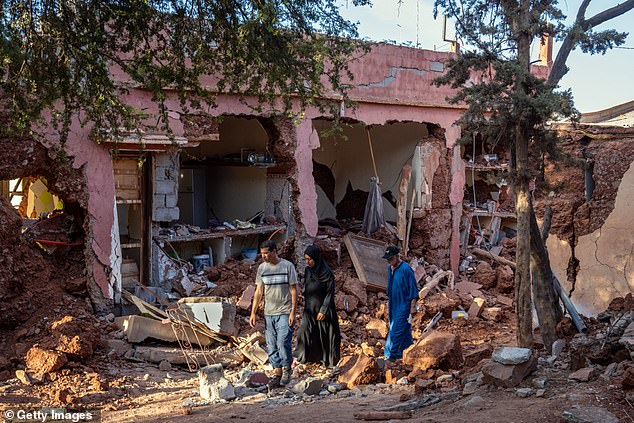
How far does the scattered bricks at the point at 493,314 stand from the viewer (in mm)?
14336

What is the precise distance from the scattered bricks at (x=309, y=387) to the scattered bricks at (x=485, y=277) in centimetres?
892

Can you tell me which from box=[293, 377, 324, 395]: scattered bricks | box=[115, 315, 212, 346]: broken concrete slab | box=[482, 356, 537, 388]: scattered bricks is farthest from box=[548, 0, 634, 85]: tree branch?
box=[115, 315, 212, 346]: broken concrete slab

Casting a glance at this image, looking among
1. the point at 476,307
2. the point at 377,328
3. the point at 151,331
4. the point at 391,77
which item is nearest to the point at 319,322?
the point at 151,331

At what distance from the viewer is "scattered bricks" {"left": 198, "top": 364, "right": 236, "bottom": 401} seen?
8234 mm

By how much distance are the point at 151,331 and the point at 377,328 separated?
415 centimetres

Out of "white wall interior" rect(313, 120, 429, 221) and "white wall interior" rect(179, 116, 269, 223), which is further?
"white wall interior" rect(313, 120, 429, 221)

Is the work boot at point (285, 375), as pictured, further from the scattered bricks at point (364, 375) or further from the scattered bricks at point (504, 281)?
the scattered bricks at point (504, 281)

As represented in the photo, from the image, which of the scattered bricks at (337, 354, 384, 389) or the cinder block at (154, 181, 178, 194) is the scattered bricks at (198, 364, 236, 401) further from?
the cinder block at (154, 181, 178, 194)

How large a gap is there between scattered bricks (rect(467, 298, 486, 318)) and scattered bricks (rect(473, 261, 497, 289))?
1854 mm

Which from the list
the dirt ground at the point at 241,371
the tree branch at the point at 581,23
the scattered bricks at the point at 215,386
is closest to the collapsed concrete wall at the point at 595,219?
the dirt ground at the point at 241,371

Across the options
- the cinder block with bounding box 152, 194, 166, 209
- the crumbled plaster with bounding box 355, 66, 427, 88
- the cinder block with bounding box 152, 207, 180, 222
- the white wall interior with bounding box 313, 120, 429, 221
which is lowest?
the cinder block with bounding box 152, 207, 180, 222

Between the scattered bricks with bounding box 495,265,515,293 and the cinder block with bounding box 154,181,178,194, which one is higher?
the cinder block with bounding box 154,181,178,194

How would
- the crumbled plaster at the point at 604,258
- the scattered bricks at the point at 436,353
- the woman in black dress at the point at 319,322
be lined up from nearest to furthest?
1. the scattered bricks at the point at 436,353
2. the crumbled plaster at the point at 604,258
3. the woman in black dress at the point at 319,322

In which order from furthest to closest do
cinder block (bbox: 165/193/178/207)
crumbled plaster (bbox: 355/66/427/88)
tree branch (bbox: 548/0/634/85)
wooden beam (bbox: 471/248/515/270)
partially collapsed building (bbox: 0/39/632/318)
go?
wooden beam (bbox: 471/248/515/270)
crumbled plaster (bbox: 355/66/427/88)
cinder block (bbox: 165/193/178/207)
partially collapsed building (bbox: 0/39/632/318)
tree branch (bbox: 548/0/634/85)
